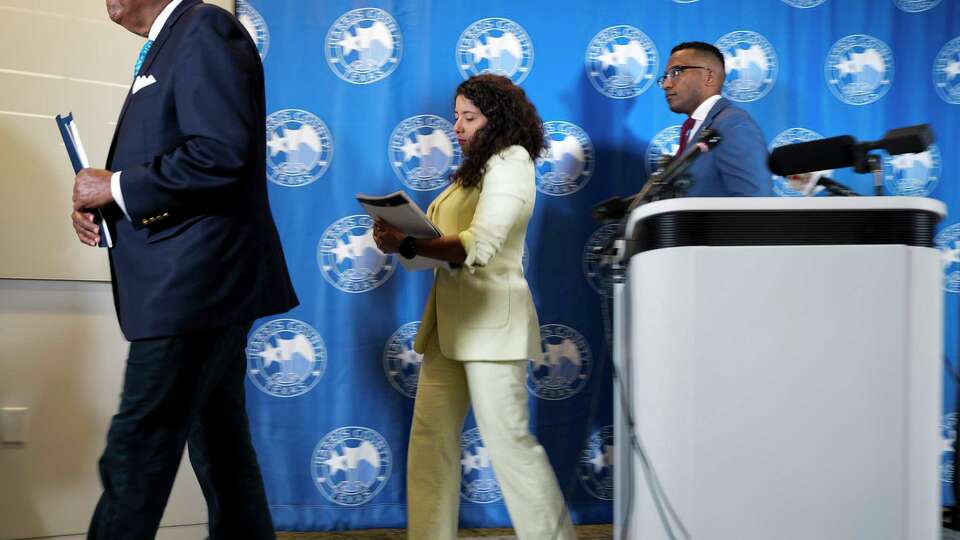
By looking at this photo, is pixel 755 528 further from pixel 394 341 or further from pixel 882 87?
pixel 882 87

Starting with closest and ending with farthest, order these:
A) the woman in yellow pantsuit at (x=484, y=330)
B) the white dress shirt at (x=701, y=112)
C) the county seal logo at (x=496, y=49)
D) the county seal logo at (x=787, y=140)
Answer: the woman in yellow pantsuit at (x=484, y=330)
the white dress shirt at (x=701, y=112)
the county seal logo at (x=496, y=49)
the county seal logo at (x=787, y=140)

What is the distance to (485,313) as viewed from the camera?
244 centimetres

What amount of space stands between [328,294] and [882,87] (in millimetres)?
2235

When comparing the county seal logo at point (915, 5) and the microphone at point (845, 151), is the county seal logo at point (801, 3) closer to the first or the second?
the county seal logo at point (915, 5)

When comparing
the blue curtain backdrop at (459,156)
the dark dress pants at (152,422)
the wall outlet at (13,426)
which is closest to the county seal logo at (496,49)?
the blue curtain backdrop at (459,156)

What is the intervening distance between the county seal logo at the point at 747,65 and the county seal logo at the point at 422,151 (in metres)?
1.07

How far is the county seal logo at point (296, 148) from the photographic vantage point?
123 inches

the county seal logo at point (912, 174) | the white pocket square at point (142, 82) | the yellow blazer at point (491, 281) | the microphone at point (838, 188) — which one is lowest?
the yellow blazer at point (491, 281)

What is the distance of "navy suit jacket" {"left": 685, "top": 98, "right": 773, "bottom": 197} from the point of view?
267 centimetres

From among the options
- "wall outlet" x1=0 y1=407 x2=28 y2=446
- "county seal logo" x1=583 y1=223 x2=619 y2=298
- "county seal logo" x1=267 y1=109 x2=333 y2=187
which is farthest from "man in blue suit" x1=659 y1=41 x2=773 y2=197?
"wall outlet" x1=0 y1=407 x2=28 y2=446

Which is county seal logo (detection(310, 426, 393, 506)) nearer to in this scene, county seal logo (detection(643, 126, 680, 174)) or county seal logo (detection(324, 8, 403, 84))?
county seal logo (detection(324, 8, 403, 84))

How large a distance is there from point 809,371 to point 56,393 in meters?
2.16

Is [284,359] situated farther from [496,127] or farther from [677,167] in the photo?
[677,167]

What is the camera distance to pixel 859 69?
3.41m
